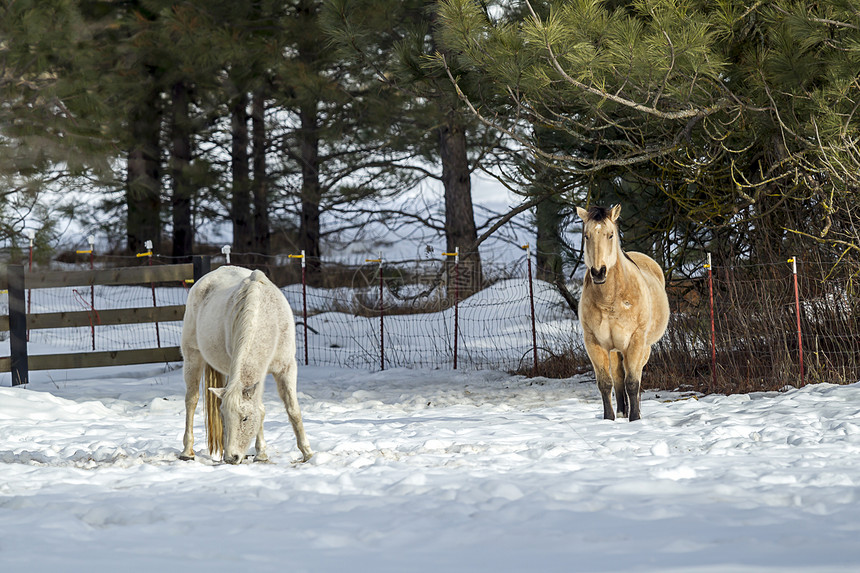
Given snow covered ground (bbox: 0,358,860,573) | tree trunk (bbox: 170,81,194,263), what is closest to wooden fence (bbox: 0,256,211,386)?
snow covered ground (bbox: 0,358,860,573)

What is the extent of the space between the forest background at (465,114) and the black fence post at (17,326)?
0.56 m

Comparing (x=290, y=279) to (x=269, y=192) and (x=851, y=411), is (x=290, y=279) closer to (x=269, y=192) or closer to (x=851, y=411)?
(x=269, y=192)

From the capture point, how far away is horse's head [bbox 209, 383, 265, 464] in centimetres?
459

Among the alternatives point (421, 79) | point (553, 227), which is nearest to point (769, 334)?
point (553, 227)

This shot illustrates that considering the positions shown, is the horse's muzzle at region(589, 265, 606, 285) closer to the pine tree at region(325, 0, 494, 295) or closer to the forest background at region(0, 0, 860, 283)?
the forest background at region(0, 0, 860, 283)

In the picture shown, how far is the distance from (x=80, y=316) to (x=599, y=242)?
6.71 metres

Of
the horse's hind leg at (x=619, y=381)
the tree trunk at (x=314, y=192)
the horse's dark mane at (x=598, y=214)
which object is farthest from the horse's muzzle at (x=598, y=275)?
the tree trunk at (x=314, y=192)

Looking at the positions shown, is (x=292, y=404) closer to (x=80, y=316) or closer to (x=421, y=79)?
(x=421, y=79)

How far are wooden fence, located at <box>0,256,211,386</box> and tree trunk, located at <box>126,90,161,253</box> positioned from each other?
8.20m

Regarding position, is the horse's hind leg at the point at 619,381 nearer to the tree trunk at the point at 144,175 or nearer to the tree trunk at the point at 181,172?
the tree trunk at the point at 181,172

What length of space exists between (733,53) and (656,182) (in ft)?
4.74

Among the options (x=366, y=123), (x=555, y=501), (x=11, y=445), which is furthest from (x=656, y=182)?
(x=366, y=123)

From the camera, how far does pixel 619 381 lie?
21.9 ft

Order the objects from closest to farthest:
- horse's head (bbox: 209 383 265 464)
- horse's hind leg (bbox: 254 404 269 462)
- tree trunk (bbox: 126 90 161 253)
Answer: horse's head (bbox: 209 383 265 464) → horse's hind leg (bbox: 254 404 269 462) → tree trunk (bbox: 126 90 161 253)
